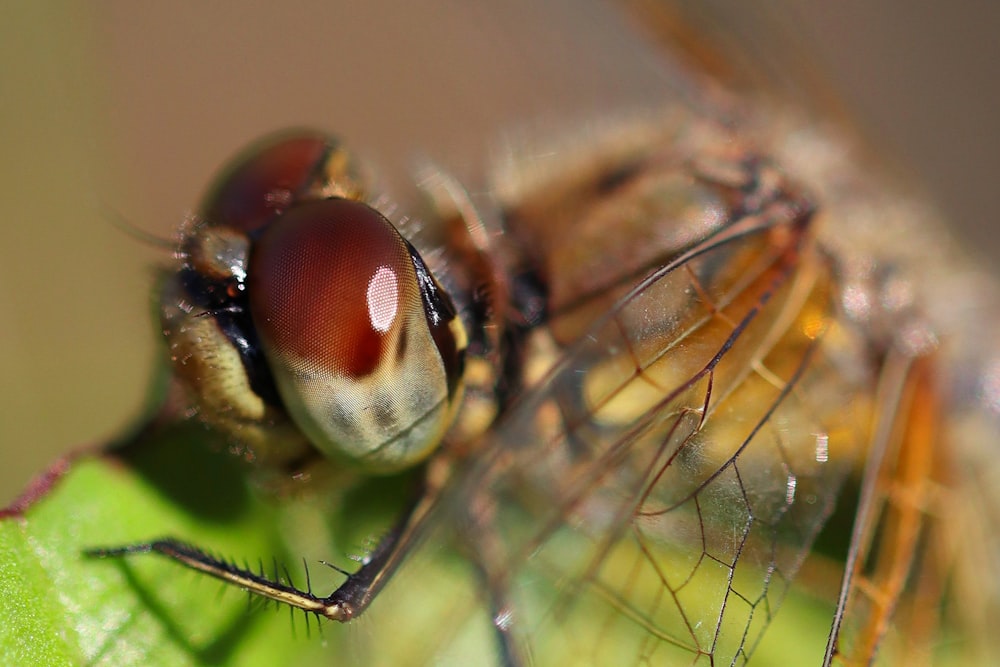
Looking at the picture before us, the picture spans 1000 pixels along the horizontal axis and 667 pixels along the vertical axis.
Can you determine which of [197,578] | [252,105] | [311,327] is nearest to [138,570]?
[197,578]

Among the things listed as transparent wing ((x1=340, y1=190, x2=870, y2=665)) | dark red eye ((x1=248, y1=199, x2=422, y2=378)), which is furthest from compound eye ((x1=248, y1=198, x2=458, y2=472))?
transparent wing ((x1=340, y1=190, x2=870, y2=665))

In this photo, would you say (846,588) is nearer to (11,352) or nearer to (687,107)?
(687,107)

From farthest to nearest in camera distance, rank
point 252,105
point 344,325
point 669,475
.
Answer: point 252,105
point 669,475
point 344,325

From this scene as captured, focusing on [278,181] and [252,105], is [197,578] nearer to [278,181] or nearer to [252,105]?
[278,181]

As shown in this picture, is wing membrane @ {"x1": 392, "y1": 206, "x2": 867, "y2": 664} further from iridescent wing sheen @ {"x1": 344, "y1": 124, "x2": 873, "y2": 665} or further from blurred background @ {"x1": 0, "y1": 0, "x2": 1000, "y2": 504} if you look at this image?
blurred background @ {"x1": 0, "y1": 0, "x2": 1000, "y2": 504}

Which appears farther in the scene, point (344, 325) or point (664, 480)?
point (664, 480)

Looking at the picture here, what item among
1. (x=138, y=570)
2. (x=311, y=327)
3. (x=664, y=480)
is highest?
(x=664, y=480)

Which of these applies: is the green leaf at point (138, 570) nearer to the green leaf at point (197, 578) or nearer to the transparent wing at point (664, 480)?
the green leaf at point (197, 578)

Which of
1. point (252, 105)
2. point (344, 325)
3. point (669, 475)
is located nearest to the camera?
point (344, 325)

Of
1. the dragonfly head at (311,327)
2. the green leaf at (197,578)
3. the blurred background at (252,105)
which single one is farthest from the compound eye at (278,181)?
Result: the green leaf at (197,578)
